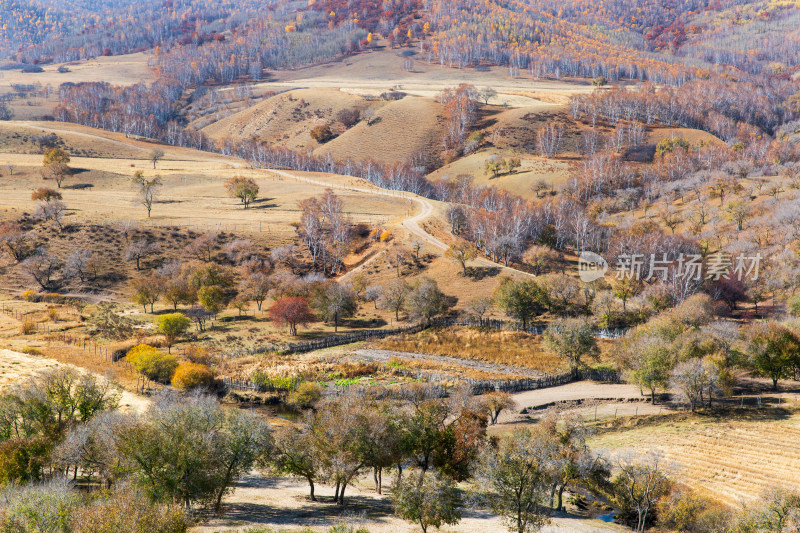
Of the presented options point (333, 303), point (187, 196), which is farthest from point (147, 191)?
point (333, 303)

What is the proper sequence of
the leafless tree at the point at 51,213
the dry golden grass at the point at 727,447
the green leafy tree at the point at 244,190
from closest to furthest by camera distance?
the dry golden grass at the point at 727,447, the leafless tree at the point at 51,213, the green leafy tree at the point at 244,190

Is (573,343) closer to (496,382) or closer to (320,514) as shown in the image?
(496,382)

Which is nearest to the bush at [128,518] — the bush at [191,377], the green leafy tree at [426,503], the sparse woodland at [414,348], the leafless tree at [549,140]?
the sparse woodland at [414,348]

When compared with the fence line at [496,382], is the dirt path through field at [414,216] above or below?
above

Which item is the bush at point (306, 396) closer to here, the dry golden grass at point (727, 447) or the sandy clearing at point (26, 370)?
the sandy clearing at point (26, 370)

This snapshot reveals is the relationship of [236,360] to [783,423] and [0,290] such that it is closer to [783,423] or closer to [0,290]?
[0,290]

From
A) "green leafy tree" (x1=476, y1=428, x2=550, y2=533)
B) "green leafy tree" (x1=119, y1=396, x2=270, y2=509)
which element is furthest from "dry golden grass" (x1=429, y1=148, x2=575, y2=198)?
"green leafy tree" (x1=119, y1=396, x2=270, y2=509)

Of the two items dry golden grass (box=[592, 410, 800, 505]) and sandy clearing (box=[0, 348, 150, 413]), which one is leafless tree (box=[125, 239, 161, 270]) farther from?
dry golden grass (box=[592, 410, 800, 505])
